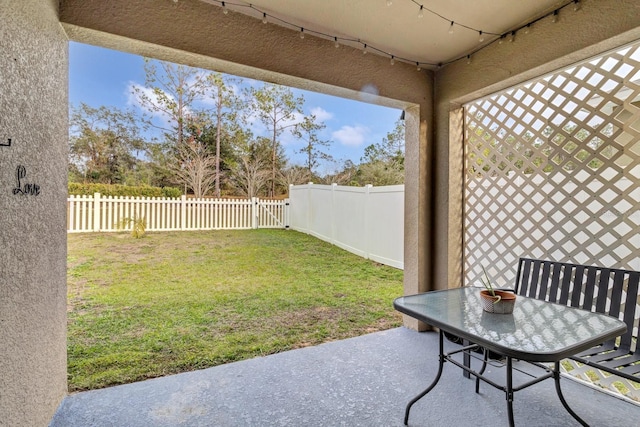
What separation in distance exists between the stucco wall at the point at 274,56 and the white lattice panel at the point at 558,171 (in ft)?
1.53

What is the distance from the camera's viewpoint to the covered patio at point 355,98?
1380 millimetres

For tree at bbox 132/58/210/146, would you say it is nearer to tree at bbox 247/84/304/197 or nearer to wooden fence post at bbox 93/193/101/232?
tree at bbox 247/84/304/197

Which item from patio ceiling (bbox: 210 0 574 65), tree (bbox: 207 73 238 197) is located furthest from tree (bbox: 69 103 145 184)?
patio ceiling (bbox: 210 0 574 65)

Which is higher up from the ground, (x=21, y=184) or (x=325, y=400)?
(x=21, y=184)

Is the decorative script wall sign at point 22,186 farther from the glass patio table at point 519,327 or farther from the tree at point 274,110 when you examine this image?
the tree at point 274,110

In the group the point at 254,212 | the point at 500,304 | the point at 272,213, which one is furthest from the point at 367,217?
the point at 500,304

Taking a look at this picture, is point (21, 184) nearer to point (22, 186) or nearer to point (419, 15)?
point (22, 186)

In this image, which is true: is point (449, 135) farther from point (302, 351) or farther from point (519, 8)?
point (302, 351)

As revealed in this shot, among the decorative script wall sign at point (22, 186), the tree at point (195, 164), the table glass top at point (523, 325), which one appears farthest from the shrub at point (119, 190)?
the table glass top at point (523, 325)

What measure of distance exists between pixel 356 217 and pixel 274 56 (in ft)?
13.9

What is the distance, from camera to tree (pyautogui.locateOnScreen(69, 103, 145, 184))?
4.95 meters

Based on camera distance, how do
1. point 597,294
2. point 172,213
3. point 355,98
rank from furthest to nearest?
point 172,213 → point 355,98 → point 597,294

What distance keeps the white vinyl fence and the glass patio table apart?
3411 mm

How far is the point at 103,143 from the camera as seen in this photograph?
203 inches
